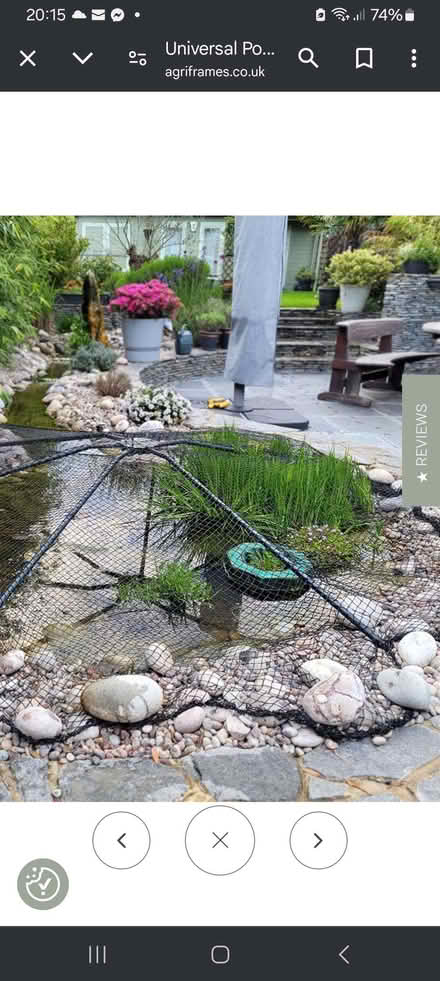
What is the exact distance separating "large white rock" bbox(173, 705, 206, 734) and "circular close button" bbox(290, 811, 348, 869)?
0.96m

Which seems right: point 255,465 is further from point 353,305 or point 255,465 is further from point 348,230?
point 348,230

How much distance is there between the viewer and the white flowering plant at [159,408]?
5750 millimetres

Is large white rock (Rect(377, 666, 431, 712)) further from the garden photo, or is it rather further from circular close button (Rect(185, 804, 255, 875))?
circular close button (Rect(185, 804, 255, 875))

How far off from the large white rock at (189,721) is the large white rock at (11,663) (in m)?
0.64

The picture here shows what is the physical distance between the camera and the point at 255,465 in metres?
3.63

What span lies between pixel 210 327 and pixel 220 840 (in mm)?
9701

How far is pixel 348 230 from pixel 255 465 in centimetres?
1240

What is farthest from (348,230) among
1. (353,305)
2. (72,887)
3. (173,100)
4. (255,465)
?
(72,887)

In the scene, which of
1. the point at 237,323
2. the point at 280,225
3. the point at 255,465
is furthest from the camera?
the point at 237,323

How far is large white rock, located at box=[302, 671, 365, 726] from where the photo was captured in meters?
2.02

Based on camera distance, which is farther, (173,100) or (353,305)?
(353,305)
